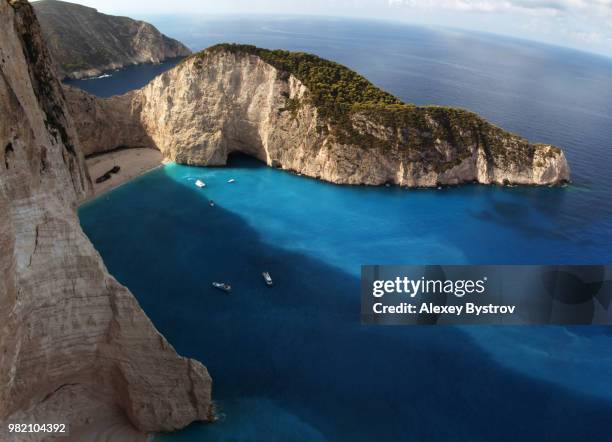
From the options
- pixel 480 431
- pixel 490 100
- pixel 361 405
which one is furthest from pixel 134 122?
pixel 490 100

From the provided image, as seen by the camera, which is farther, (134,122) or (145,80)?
(145,80)

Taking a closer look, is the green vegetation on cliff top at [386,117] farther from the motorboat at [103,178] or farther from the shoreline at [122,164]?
the motorboat at [103,178]

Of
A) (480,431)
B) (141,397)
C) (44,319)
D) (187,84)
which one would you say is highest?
(187,84)

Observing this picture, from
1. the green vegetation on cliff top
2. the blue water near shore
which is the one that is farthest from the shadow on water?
the blue water near shore

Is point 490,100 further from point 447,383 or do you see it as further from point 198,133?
point 447,383

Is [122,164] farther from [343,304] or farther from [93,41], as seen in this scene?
[93,41]

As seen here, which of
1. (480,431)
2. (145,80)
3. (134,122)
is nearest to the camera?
(480,431)
